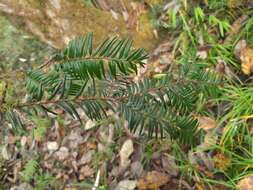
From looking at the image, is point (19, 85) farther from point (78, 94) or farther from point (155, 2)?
point (78, 94)

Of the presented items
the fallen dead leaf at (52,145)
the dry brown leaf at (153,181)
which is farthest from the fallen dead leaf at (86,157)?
the dry brown leaf at (153,181)

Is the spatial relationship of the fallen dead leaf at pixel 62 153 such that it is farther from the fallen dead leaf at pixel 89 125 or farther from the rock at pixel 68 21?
the rock at pixel 68 21

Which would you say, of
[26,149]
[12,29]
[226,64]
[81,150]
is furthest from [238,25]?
[12,29]

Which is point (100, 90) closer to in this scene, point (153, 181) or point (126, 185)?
point (153, 181)

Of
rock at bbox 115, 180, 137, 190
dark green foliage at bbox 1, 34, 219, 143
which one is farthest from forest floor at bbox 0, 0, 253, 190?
dark green foliage at bbox 1, 34, 219, 143

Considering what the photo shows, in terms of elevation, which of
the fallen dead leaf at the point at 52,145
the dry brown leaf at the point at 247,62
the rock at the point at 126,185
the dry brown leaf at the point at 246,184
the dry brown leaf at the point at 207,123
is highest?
the dry brown leaf at the point at 247,62

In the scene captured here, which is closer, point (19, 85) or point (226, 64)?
point (226, 64)

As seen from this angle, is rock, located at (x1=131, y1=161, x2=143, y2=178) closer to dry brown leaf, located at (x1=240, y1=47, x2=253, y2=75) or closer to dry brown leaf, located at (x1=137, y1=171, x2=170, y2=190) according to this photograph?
dry brown leaf, located at (x1=137, y1=171, x2=170, y2=190)
